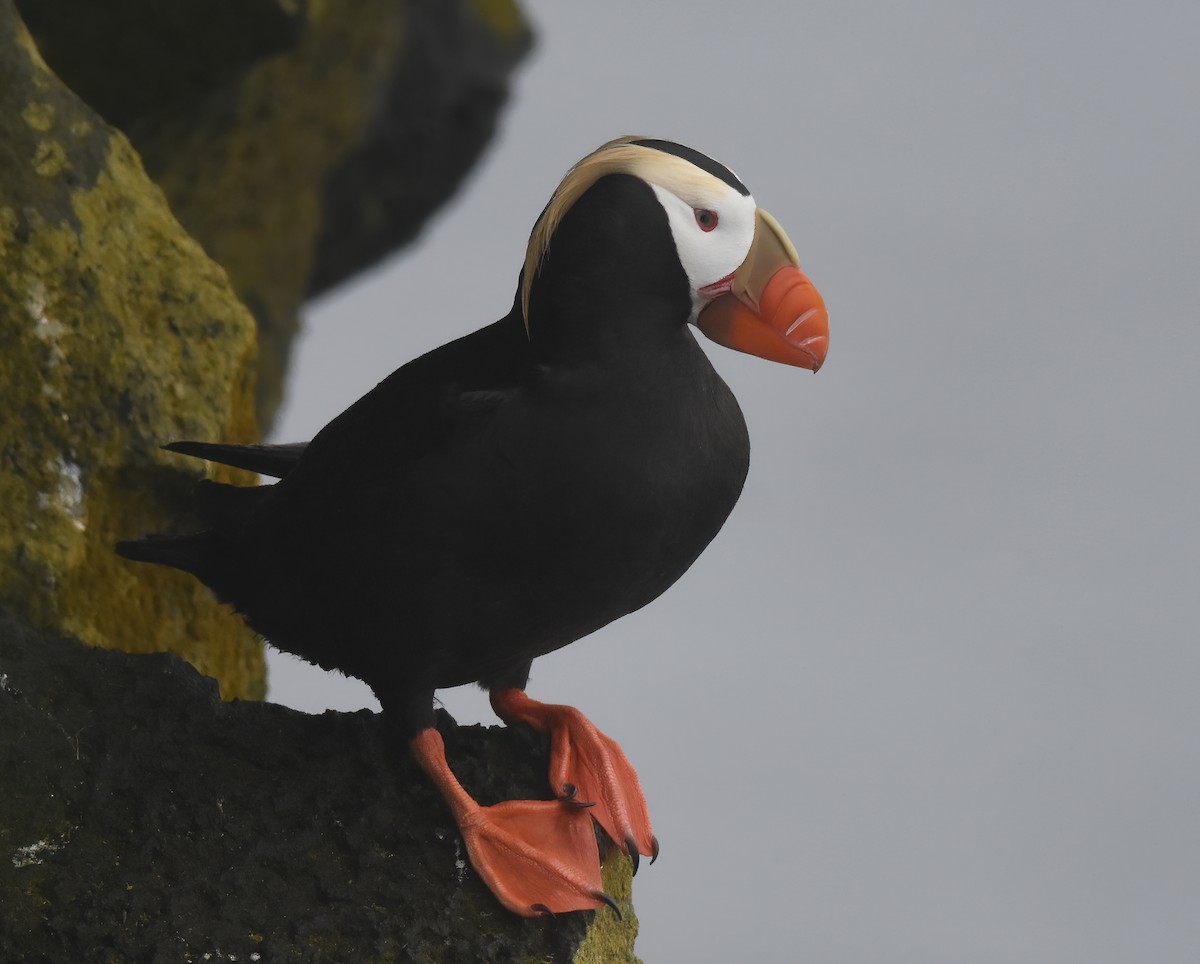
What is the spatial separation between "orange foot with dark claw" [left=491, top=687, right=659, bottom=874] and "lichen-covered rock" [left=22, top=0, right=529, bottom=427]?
199cm

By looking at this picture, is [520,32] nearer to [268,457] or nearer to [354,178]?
[354,178]

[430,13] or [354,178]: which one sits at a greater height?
[430,13]

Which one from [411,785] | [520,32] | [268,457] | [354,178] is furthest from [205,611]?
[520,32]

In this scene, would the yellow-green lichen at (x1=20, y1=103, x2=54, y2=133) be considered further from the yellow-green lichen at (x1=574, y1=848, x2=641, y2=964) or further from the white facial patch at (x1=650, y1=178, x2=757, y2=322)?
the yellow-green lichen at (x1=574, y1=848, x2=641, y2=964)

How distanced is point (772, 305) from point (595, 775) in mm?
824

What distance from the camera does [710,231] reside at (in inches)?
87.5

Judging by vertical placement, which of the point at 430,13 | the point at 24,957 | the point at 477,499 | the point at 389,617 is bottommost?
the point at 24,957

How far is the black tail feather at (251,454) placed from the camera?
8.92 ft

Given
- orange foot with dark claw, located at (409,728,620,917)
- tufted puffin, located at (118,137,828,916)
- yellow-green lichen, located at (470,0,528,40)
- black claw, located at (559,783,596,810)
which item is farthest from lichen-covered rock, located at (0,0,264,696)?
yellow-green lichen, located at (470,0,528,40)

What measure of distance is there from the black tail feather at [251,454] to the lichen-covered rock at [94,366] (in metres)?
0.18

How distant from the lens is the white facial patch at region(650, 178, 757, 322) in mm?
2209

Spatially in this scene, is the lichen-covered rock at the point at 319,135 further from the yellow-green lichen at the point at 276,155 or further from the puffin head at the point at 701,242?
the puffin head at the point at 701,242

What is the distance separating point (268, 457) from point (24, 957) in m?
0.87

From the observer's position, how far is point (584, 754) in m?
2.64
